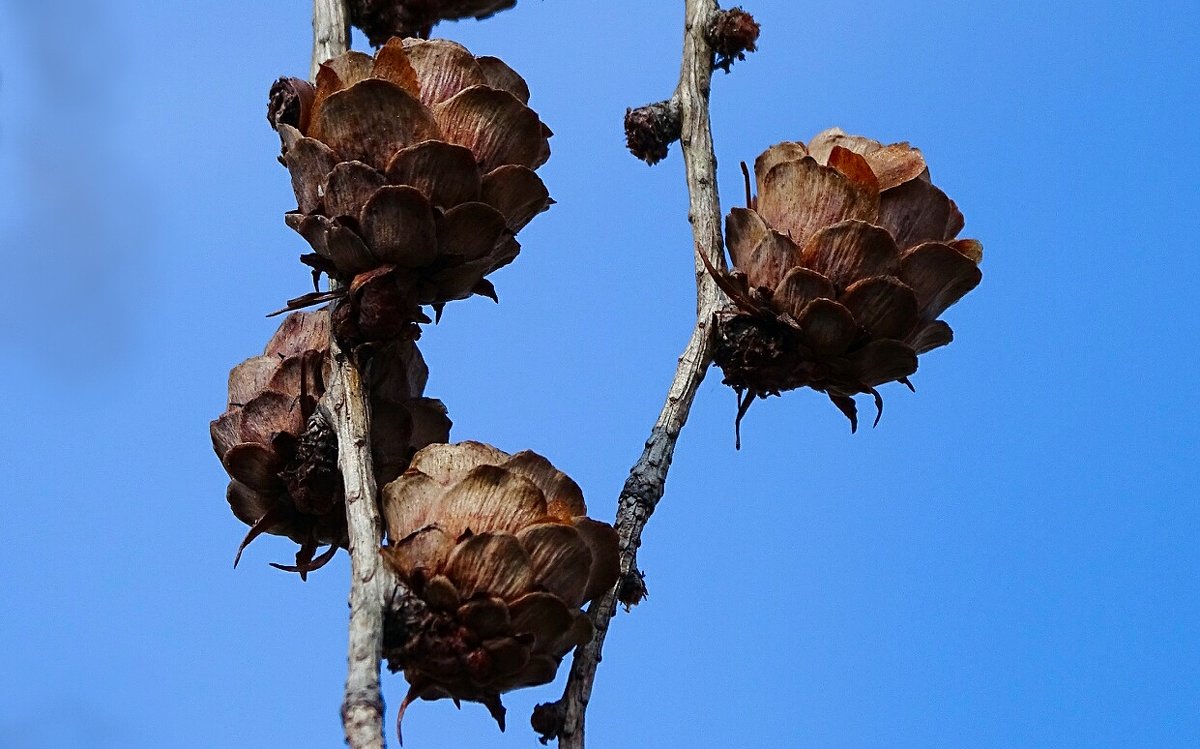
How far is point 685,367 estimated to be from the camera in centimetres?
194

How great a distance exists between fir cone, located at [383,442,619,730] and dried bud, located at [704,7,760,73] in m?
0.84

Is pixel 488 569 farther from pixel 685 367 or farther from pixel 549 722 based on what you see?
pixel 685 367

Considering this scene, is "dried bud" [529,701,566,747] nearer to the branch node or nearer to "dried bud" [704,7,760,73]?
the branch node

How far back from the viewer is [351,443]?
1.69 metres

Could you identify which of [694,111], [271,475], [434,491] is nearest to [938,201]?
[694,111]

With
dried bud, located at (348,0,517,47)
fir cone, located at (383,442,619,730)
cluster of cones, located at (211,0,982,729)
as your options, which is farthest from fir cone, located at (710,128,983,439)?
dried bud, located at (348,0,517,47)

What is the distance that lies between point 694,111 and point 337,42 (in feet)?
1.67

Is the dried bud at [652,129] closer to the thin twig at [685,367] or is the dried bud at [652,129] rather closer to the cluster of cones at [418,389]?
the thin twig at [685,367]

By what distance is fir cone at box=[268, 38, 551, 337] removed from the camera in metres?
1.66

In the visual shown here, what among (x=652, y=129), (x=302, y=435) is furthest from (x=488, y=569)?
(x=652, y=129)

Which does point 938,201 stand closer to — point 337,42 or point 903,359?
point 903,359

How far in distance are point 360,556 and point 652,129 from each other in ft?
2.77

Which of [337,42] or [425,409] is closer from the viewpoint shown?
[425,409]

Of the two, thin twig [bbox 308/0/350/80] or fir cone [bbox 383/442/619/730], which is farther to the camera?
thin twig [bbox 308/0/350/80]
